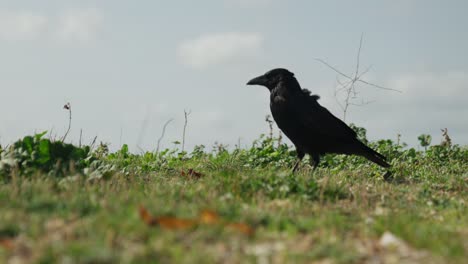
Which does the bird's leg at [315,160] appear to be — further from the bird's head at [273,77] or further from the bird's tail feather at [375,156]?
the bird's head at [273,77]

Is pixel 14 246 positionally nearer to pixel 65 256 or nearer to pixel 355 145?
pixel 65 256

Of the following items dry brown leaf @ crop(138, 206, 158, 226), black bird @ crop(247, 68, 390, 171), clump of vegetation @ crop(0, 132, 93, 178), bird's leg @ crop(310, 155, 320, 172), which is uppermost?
black bird @ crop(247, 68, 390, 171)

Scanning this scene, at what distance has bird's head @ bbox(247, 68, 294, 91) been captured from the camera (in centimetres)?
935

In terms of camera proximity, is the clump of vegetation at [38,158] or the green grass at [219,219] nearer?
the green grass at [219,219]

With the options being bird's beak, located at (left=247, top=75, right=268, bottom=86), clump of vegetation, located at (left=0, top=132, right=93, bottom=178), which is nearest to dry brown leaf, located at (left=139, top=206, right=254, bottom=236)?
clump of vegetation, located at (left=0, top=132, right=93, bottom=178)

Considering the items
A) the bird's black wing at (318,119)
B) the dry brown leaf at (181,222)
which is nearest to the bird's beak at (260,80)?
the bird's black wing at (318,119)

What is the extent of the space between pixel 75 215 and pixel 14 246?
609 millimetres

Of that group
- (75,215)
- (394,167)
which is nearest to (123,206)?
(75,215)

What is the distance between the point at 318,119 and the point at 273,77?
106 centimetres

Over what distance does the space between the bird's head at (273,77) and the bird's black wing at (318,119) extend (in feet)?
1.28

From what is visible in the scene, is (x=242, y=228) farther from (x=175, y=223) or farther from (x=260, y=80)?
(x=260, y=80)

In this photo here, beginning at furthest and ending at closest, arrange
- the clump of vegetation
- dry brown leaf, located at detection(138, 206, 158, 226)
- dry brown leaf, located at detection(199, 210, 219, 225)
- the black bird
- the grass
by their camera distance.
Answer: the black bird → the clump of vegetation → dry brown leaf, located at detection(199, 210, 219, 225) → dry brown leaf, located at detection(138, 206, 158, 226) → the grass

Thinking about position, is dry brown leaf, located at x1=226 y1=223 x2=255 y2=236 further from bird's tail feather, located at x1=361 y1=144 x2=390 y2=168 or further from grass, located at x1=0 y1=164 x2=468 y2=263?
bird's tail feather, located at x1=361 y1=144 x2=390 y2=168

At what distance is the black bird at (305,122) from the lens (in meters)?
8.84
